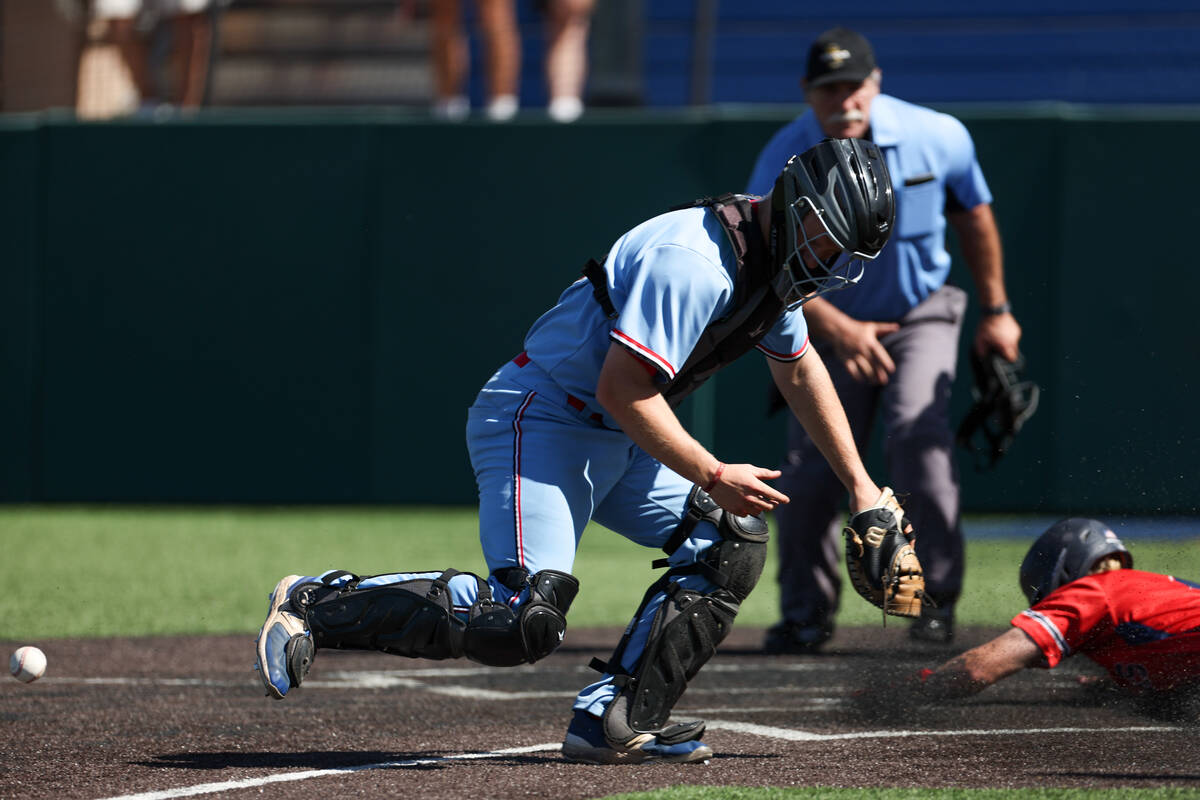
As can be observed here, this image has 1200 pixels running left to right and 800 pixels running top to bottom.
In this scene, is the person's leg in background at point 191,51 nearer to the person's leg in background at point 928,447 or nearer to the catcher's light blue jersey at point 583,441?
the person's leg in background at point 928,447

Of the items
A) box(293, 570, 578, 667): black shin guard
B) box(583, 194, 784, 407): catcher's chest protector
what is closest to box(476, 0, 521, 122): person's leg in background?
box(583, 194, 784, 407): catcher's chest protector

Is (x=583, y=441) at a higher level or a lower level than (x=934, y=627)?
higher

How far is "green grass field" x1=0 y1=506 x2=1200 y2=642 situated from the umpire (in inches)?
25.9

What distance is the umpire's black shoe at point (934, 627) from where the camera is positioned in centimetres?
630

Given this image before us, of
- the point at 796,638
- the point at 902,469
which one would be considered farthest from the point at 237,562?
the point at 902,469

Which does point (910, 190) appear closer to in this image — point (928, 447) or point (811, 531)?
point (928, 447)

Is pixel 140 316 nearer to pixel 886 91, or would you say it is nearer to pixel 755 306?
pixel 886 91

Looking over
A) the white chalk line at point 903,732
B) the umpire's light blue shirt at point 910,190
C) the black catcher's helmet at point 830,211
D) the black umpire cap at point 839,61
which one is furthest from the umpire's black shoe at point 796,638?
the black catcher's helmet at point 830,211

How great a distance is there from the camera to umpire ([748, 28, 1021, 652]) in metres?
6.54

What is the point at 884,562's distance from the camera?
442 cm

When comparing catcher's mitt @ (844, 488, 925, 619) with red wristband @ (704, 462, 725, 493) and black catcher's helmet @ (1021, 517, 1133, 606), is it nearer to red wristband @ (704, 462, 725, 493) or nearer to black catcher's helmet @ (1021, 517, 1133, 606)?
red wristband @ (704, 462, 725, 493)

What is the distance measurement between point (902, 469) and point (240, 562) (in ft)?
13.3

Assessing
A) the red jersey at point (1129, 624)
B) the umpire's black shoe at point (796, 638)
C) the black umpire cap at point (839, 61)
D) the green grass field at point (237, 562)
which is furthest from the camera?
the green grass field at point (237, 562)

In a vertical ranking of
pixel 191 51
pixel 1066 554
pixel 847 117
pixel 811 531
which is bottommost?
pixel 811 531
